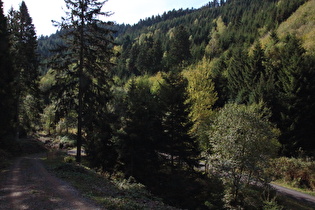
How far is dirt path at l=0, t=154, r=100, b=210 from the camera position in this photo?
934 cm

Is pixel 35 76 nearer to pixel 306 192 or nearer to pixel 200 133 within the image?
pixel 200 133

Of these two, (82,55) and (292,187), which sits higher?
(82,55)

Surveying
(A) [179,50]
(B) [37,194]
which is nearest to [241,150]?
(B) [37,194]

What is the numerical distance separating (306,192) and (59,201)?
75.1ft

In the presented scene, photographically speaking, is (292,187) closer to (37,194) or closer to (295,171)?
(295,171)

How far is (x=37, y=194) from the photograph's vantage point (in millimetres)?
10602

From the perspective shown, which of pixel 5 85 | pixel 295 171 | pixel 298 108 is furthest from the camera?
pixel 298 108

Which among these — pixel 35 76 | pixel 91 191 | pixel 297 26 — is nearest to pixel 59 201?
pixel 91 191

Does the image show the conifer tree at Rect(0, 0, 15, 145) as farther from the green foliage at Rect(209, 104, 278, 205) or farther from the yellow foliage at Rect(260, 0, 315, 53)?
the yellow foliage at Rect(260, 0, 315, 53)

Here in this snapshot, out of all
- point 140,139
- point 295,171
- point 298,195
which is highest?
point 140,139

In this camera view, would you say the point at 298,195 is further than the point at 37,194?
Yes

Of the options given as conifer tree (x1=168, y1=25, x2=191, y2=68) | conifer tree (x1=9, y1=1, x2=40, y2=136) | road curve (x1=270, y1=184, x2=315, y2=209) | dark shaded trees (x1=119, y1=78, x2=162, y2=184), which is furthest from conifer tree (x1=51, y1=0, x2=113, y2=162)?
conifer tree (x1=168, y1=25, x2=191, y2=68)

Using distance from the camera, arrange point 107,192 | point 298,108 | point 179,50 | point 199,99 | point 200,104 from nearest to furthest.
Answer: point 107,192
point 200,104
point 199,99
point 298,108
point 179,50

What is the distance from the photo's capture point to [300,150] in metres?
27.0
